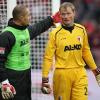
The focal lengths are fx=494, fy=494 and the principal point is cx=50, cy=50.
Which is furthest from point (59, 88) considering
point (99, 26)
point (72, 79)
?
point (99, 26)

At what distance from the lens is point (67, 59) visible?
19.3 ft

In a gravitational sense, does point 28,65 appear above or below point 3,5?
below

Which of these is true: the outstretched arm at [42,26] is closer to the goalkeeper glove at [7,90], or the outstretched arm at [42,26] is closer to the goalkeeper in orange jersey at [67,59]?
the goalkeeper in orange jersey at [67,59]

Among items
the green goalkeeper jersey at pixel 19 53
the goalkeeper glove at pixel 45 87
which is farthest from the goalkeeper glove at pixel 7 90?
the goalkeeper glove at pixel 45 87

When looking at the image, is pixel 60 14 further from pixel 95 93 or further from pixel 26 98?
pixel 95 93

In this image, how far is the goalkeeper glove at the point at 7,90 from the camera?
17.7 ft

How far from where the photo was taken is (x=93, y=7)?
9.52 meters

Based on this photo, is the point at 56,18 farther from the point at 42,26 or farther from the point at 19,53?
the point at 19,53

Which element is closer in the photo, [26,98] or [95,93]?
[26,98]

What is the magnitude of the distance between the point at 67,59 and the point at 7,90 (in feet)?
2.94

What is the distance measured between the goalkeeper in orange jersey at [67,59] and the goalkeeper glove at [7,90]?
53 cm

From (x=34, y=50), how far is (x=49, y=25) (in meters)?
0.93

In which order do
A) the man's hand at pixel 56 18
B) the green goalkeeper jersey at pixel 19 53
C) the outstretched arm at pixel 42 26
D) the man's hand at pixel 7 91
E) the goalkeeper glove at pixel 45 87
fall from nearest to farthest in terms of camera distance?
the man's hand at pixel 7 91 < the green goalkeeper jersey at pixel 19 53 < the goalkeeper glove at pixel 45 87 < the outstretched arm at pixel 42 26 < the man's hand at pixel 56 18

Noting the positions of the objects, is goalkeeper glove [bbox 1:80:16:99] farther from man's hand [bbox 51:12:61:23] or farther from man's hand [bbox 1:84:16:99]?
man's hand [bbox 51:12:61:23]
